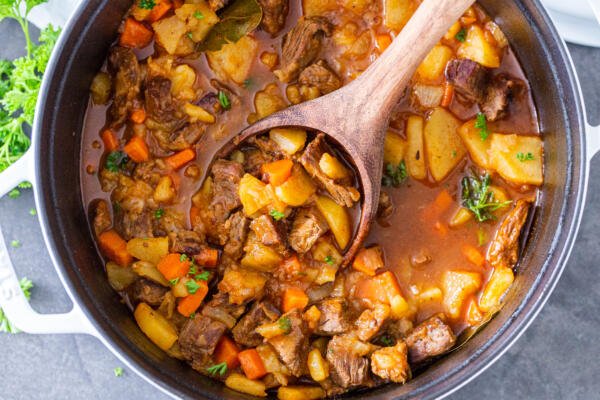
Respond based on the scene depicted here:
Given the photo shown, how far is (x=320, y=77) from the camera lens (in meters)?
4.17

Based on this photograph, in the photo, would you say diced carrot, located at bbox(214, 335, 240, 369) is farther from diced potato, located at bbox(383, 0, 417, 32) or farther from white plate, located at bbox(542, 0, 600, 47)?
white plate, located at bbox(542, 0, 600, 47)

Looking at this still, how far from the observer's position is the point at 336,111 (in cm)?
394

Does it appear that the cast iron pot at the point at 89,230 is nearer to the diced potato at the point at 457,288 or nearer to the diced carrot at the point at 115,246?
the diced carrot at the point at 115,246

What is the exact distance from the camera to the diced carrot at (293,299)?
4.20 meters

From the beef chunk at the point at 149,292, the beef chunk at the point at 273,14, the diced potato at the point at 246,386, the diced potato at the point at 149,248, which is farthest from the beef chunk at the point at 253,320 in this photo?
the beef chunk at the point at 273,14

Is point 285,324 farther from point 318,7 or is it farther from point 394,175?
point 318,7

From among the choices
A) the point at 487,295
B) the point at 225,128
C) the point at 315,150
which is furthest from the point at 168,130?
the point at 487,295

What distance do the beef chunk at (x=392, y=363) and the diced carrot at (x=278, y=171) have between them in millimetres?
1093

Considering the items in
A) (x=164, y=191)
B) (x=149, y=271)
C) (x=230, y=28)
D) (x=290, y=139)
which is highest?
(x=230, y=28)

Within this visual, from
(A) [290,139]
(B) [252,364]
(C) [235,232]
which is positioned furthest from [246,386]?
(A) [290,139]

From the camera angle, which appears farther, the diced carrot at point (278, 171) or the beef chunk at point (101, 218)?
the beef chunk at point (101, 218)

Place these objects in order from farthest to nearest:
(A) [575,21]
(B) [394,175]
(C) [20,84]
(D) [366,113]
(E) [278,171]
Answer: (A) [575,21] < (C) [20,84] < (B) [394,175] < (E) [278,171] < (D) [366,113]

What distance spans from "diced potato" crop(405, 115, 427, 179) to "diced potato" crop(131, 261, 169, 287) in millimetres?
1548

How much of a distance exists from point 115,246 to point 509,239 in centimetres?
225
